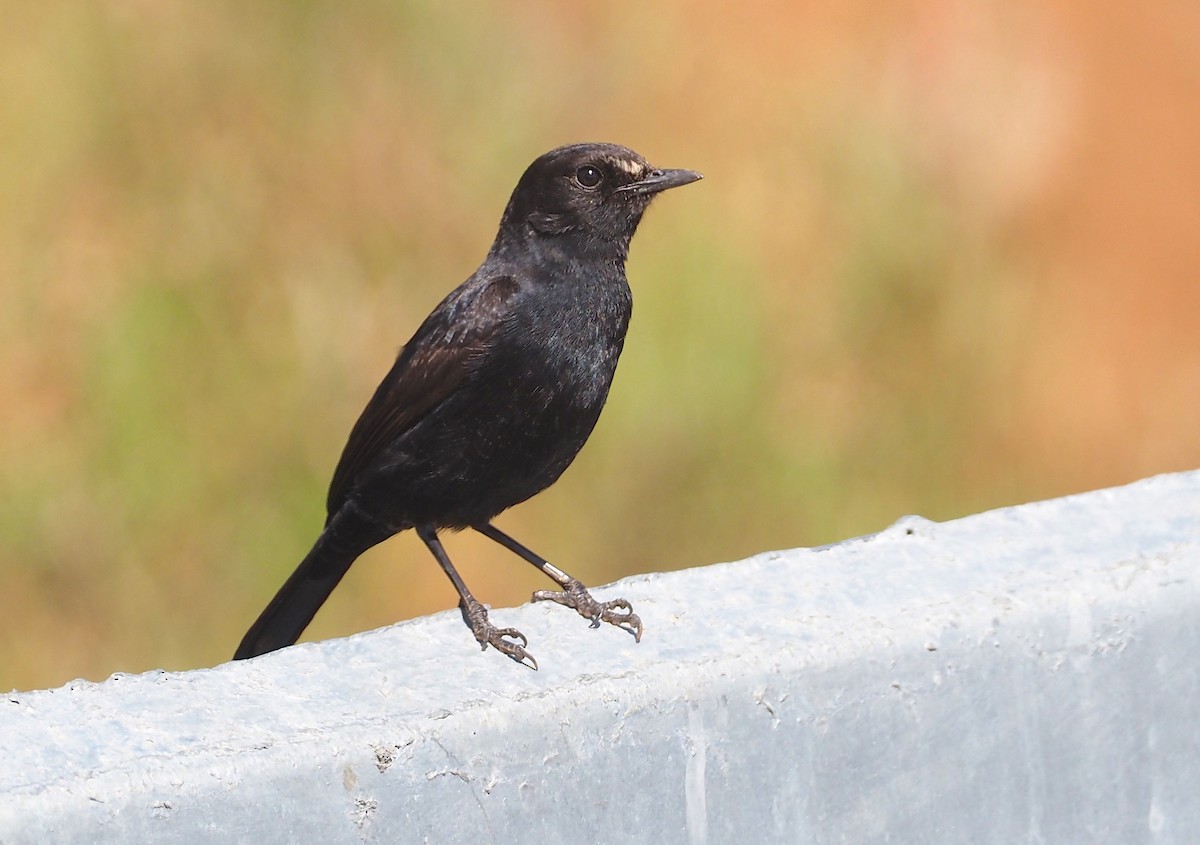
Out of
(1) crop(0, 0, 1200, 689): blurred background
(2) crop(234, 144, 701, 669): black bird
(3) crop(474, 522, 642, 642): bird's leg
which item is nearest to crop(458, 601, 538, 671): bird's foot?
(3) crop(474, 522, 642, 642): bird's leg

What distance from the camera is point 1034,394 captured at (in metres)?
6.64

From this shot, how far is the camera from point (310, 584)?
12.6 feet

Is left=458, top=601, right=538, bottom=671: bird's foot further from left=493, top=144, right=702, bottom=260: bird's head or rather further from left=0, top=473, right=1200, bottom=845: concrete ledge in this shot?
left=493, top=144, right=702, bottom=260: bird's head

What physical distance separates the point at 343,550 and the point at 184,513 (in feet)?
5.56

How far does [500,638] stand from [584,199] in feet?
5.31

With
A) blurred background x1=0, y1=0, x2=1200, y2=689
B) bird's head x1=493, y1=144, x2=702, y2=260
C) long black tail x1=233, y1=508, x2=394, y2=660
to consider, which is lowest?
long black tail x1=233, y1=508, x2=394, y2=660

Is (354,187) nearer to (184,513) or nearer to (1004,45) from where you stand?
(184,513)

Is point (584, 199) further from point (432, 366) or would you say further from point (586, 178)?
point (432, 366)

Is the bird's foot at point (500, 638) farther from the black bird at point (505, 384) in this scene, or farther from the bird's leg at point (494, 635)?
the black bird at point (505, 384)

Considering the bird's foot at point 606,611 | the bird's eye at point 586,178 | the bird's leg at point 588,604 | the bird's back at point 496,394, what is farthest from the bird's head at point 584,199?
the bird's foot at point 606,611

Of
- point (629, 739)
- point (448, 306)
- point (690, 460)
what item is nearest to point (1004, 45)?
point (690, 460)

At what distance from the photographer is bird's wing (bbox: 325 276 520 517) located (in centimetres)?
359

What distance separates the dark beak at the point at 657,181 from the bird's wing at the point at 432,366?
40 cm

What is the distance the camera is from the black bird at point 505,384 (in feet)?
11.7
